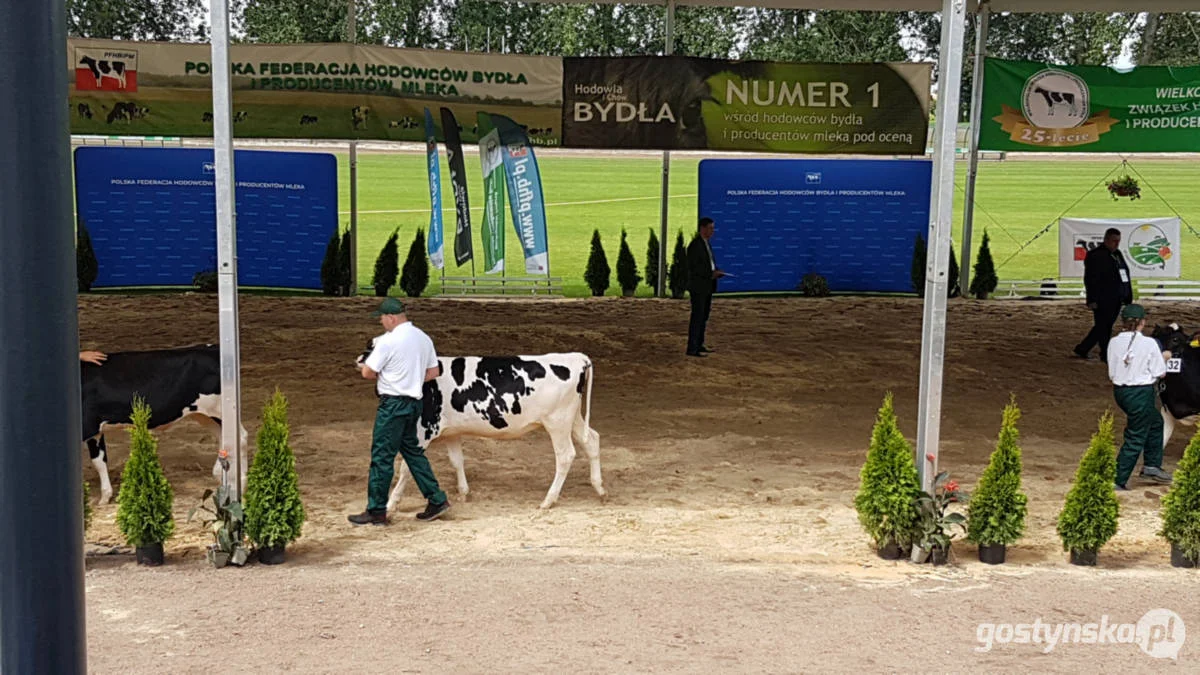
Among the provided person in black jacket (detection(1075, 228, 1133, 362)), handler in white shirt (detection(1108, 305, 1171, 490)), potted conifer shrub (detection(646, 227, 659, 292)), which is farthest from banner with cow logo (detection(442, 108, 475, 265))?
handler in white shirt (detection(1108, 305, 1171, 490))

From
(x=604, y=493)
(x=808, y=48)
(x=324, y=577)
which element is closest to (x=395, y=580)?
(x=324, y=577)

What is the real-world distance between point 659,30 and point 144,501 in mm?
43497

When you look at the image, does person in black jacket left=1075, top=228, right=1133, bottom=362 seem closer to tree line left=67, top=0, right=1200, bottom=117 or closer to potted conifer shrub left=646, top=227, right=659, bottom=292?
potted conifer shrub left=646, top=227, right=659, bottom=292

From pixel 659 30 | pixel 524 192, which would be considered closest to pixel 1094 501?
pixel 524 192

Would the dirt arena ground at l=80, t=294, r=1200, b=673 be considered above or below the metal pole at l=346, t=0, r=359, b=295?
below

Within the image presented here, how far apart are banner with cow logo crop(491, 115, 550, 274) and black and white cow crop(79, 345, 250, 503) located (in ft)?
31.5

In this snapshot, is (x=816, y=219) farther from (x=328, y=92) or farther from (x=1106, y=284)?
(x=328, y=92)

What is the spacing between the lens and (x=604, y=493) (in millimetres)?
10664

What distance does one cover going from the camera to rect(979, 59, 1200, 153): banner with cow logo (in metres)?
20.3

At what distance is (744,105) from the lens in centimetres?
2044

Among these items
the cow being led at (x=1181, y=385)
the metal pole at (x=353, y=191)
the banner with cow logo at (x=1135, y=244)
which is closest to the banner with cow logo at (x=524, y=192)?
the metal pole at (x=353, y=191)

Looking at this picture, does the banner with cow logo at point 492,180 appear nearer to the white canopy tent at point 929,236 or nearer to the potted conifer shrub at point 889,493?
the white canopy tent at point 929,236

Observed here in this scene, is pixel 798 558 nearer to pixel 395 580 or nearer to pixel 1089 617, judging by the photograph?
pixel 1089 617

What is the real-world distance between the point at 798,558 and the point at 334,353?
9.27 m
